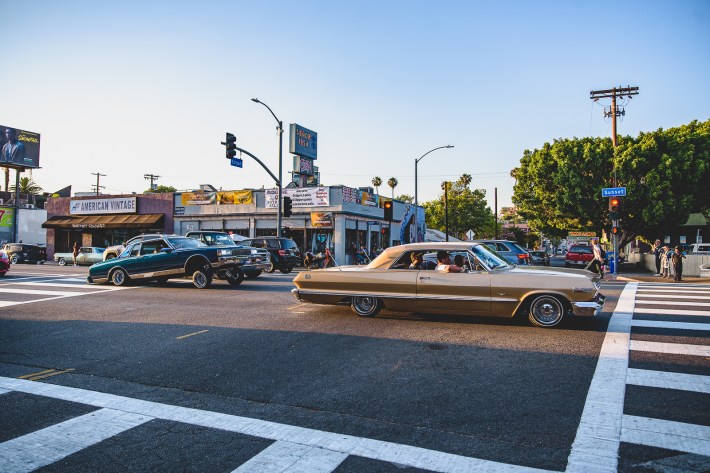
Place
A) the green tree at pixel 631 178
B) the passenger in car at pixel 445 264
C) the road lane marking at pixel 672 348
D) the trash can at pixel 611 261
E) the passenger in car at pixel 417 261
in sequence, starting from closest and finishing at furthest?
the road lane marking at pixel 672 348
the passenger in car at pixel 445 264
the passenger in car at pixel 417 261
the trash can at pixel 611 261
the green tree at pixel 631 178

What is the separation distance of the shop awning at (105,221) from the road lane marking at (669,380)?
36.6m

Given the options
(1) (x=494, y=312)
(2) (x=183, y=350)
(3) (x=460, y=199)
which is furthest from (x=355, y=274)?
(3) (x=460, y=199)

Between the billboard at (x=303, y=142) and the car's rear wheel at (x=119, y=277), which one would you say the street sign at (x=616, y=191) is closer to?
the car's rear wheel at (x=119, y=277)

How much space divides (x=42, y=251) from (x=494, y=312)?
125 ft

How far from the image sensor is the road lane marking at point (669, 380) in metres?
4.97

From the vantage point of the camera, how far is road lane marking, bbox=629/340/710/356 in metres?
6.38

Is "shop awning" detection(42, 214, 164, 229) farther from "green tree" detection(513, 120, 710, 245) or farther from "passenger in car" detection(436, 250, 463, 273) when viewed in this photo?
"passenger in car" detection(436, 250, 463, 273)

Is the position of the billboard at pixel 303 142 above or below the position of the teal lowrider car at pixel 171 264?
above

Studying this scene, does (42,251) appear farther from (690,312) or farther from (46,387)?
(690,312)

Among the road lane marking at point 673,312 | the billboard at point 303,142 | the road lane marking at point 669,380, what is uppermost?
the billboard at point 303,142

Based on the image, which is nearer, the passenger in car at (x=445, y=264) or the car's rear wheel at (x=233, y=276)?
the passenger in car at (x=445, y=264)

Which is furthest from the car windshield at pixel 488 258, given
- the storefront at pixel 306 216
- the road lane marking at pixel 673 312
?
the storefront at pixel 306 216

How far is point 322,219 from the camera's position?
1277 inches

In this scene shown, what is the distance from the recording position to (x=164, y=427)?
404 cm
